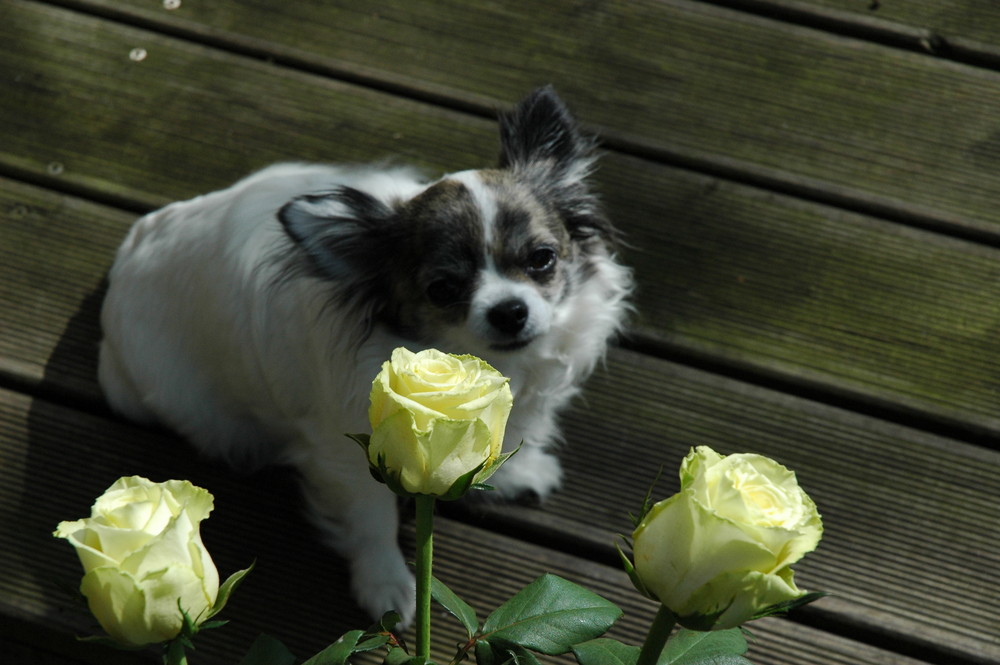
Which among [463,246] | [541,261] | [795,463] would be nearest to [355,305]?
[463,246]

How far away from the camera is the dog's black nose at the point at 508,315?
4.91 feet

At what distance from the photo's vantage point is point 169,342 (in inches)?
67.9

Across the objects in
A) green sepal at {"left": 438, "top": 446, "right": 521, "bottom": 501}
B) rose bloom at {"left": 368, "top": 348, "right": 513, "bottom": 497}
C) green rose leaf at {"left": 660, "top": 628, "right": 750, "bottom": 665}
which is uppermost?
rose bloom at {"left": 368, "top": 348, "right": 513, "bottom": 497}

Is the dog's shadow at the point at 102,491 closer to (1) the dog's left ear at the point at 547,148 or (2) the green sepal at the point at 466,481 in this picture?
(1) the dog's left ear at the point at 547,148

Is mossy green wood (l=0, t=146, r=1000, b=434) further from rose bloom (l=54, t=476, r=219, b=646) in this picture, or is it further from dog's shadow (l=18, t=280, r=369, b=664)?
rose bloom (l=54, t=476, r=219, b=646)

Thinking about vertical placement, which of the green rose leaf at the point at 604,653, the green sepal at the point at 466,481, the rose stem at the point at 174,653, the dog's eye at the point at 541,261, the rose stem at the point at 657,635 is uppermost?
the green sepal at the point at 466,481

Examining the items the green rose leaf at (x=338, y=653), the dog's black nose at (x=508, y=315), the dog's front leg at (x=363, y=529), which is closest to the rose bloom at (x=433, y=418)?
the green rose leaf at (x=338, y=653)

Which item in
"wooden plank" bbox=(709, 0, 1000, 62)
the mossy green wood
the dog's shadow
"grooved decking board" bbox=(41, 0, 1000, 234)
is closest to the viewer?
the dog's shadow

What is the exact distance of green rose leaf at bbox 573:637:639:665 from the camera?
2.04 feet

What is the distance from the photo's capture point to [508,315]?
150 centimetres

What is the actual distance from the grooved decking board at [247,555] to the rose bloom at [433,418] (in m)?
1.13

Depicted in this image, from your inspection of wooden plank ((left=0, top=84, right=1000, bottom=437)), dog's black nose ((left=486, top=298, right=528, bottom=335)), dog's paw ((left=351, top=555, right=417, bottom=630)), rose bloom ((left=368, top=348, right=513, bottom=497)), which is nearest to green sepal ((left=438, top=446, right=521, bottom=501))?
rose bloom ((left=368, top=348, right=513, bottom=497))

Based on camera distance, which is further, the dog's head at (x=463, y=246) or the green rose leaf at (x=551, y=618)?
the dog's head at (x=463, y=246)

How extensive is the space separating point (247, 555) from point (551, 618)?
1.19 meters
